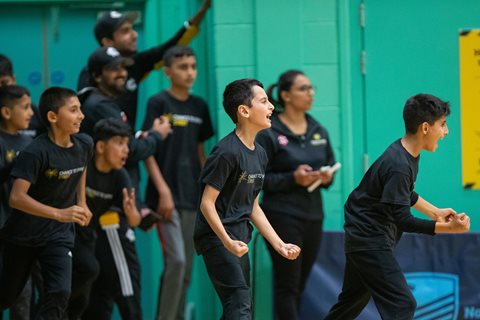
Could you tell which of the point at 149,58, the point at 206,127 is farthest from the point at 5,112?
the point at 206,127

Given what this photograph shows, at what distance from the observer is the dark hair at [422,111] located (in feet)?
20.0

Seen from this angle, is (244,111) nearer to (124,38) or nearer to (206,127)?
(206,127)

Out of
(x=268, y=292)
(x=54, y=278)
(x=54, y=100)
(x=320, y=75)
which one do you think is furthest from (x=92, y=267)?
(x=320, y=75)

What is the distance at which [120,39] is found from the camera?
8008 mm

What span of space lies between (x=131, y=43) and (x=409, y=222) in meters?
3.11

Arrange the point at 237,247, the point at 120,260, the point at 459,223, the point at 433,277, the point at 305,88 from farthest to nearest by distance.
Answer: the point at 433,277
the point at 305,88
the point at 120,260
the point at 459,223
the point at 237,247

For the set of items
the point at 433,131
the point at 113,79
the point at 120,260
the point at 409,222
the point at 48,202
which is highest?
the point at 113,79

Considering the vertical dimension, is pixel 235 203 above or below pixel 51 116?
below

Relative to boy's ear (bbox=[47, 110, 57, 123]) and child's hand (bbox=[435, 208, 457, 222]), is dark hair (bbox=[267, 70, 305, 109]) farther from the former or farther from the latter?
child's hand (bbox=[435, 208, 457, 222])

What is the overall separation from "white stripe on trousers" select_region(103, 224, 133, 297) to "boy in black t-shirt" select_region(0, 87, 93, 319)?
55 cm

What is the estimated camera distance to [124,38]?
26.3ft

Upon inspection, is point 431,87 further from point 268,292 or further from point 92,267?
point 92,267

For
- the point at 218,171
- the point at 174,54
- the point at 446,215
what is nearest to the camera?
the point at 218,171

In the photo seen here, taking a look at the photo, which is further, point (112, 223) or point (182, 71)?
point (182, 71)
